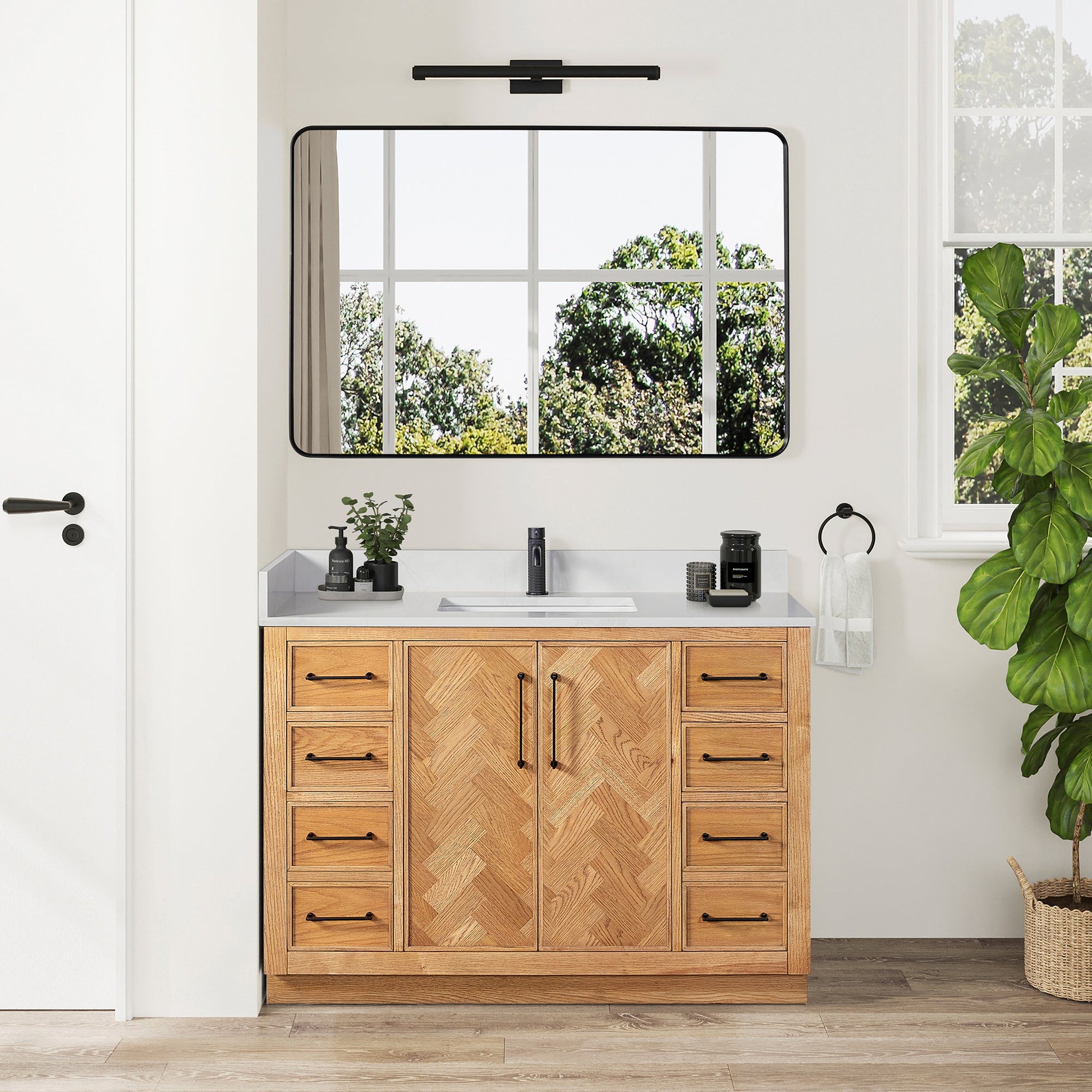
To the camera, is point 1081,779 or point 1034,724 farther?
point 1034,724

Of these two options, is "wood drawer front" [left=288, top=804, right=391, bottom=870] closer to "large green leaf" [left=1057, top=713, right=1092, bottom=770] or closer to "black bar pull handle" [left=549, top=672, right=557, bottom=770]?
"black bar pull handle" [left=549, top=672, right=557, bottom=770]

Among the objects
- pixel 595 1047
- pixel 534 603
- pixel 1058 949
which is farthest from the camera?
pixel 534 603

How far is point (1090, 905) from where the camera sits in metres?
2.70

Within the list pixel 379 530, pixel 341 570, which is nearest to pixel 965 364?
Result: pixel 379 530

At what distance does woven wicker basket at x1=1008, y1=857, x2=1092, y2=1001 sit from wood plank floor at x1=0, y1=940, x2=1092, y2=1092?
4cm

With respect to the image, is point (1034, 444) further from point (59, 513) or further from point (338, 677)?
point (59, 513)

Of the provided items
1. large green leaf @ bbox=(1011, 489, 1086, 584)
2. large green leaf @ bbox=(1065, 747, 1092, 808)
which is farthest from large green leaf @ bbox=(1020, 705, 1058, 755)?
large green leaf @ bbox=(1011, 489, 1086, 584)

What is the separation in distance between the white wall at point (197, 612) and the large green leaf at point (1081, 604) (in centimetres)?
189

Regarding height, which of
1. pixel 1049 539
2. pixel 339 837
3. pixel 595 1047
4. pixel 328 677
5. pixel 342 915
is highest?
pixel 1049 539

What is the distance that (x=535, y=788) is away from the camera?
8.18 feet

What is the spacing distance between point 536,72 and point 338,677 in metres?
1.71

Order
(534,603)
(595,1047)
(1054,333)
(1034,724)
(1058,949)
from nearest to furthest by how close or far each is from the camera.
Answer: (595,1047) → (1054,333) → (1058,949) → (1034,724) → (534,603)

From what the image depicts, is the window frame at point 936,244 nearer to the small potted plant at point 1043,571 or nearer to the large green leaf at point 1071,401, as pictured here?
the small potted plant at point 1043,571

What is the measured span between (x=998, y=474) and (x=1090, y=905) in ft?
3.73
